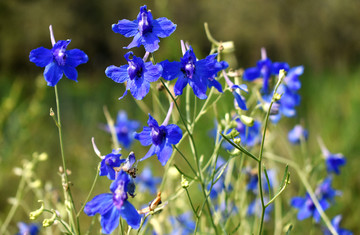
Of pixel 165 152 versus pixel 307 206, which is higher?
pixel 165 152

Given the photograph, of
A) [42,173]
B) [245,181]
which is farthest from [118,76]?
[42,173]

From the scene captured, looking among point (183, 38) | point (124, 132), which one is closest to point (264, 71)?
point (124, 132)

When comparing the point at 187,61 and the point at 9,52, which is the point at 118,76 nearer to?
the point at 187,61

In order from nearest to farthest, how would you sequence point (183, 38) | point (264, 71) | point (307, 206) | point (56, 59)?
1. point (56, 59)
2. point (264, 71)
3. point (307, 206)
4. point (183, 38)

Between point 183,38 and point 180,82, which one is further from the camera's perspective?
point 183,38

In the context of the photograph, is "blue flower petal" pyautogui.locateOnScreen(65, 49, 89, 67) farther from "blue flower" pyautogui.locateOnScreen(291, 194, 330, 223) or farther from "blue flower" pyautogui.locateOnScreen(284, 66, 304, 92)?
Answer: "blue flower" pyautogui.locateOnScreen(291, 194, 330, 223)

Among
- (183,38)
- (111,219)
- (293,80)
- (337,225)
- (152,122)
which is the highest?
(183,38)

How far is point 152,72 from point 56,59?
0.51 ft

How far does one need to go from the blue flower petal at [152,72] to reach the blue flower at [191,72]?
2 cm

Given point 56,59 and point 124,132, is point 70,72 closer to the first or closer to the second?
point 56,59

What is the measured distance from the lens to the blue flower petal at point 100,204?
1.74ft

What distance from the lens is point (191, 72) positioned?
0.60 metres

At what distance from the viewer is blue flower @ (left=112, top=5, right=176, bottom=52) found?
1.91ft

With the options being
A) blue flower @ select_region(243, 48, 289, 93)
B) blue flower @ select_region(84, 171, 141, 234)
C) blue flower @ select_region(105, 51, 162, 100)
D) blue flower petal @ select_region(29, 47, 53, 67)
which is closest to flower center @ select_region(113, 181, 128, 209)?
blue flower @ select_region(84, 171, 141, 234)
